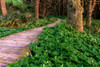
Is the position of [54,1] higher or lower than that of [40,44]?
higher

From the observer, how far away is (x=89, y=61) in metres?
2.75

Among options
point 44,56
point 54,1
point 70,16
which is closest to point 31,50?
point 44,56

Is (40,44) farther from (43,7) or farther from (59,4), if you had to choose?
(59,4)

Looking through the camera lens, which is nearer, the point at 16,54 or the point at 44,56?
the point at 44,56

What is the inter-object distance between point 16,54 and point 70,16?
15.2ft

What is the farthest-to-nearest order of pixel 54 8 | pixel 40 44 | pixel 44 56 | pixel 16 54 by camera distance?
pixel 54 8
pixel 40 44
pixel 16 54
pixel 44 56

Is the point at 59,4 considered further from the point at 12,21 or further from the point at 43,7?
the point at 12,21

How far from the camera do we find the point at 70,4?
6359 mm

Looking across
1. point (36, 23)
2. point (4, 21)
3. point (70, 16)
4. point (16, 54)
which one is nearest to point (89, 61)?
point (16, 54)

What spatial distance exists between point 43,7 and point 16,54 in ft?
48.6

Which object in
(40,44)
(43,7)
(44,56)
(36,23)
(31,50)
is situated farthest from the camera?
(43,7)

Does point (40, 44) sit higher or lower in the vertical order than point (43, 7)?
lower

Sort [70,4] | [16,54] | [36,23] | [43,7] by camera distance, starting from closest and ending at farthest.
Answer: [16,54]
[70,4]
[36,23]
[43,7]

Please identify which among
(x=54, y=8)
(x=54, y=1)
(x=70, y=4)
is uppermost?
(x=54, y=1)
